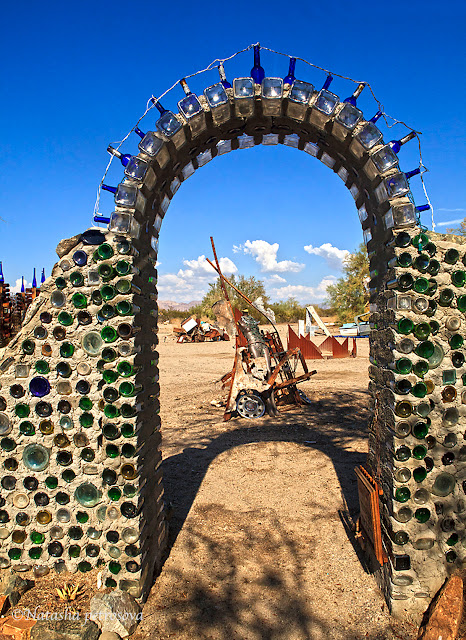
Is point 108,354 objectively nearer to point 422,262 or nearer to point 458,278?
point 422,262

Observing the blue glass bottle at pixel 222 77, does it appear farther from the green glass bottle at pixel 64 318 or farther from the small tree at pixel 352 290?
the small tree at pixel 352 290

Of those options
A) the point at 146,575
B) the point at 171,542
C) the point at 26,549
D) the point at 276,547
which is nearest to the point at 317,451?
the point at 276,547

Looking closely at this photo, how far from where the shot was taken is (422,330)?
10.0 feet

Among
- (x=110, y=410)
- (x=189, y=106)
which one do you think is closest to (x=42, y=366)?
(x=110, y=410)

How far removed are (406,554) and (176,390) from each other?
9067 mm

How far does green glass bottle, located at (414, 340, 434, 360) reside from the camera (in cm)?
305

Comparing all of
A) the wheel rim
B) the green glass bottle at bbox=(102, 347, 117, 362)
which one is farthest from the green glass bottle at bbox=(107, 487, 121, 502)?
the wheel rim

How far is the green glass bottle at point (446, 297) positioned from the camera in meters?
→ 3.09

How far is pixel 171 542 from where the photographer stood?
13.2ft

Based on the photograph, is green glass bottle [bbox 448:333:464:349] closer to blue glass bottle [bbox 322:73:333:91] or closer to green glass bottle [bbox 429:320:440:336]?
green glass bottle [bbox 429:320:440:336]

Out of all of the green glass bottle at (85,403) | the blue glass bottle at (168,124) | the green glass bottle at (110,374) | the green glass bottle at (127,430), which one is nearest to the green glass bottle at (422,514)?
the green glass bottle at (127,430)

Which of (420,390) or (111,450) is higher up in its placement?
(420,390)

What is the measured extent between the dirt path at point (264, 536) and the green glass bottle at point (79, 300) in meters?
2.43

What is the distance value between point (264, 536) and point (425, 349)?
2.57 metres
